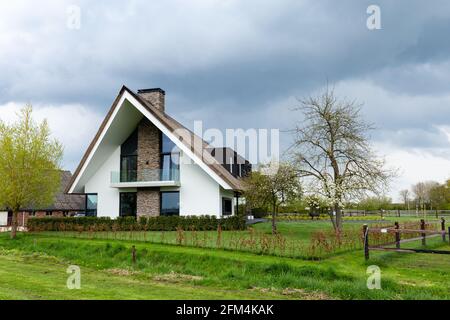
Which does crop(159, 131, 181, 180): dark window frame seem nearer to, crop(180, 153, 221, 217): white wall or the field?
A: crop(180, 153, 221, 217): white wall

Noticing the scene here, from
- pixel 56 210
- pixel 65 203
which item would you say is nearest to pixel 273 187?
pixel 56 210

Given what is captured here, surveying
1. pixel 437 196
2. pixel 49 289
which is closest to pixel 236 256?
pixel 49 289

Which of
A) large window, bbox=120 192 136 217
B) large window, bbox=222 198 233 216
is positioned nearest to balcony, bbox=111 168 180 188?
large window, bbox=120 192 136 217

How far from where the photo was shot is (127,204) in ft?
81.6

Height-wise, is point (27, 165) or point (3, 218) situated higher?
point (27, 165)

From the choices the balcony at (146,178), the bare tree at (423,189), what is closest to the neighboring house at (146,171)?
the balcony at (146,178)

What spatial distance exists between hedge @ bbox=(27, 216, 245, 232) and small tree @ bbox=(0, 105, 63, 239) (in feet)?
7.50

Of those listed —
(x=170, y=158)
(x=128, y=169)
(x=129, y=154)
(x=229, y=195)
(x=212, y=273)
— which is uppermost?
(x=129, y=154)

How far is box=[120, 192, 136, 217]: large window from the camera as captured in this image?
2473cm

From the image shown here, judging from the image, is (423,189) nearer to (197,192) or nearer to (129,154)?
(197,192)

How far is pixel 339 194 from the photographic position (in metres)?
18.6

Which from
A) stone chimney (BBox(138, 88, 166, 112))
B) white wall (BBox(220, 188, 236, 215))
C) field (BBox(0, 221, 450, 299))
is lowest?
field (BBox(0, 221, 450, 299))

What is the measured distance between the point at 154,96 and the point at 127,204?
6853mm

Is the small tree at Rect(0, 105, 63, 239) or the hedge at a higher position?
the small tree at Rect(0, 105, 63, 239)
